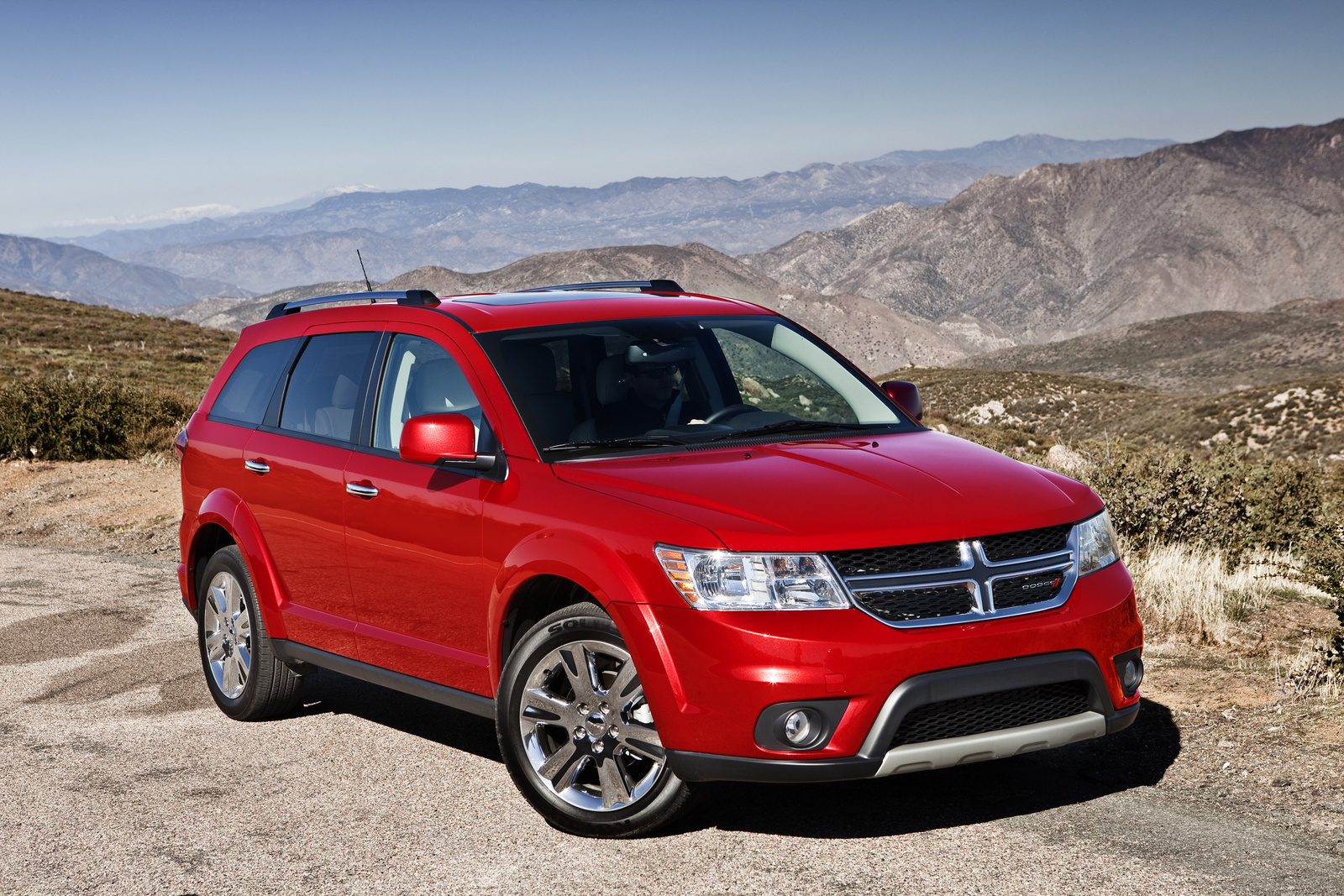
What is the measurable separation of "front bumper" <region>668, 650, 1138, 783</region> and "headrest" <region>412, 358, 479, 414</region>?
1.76 metres

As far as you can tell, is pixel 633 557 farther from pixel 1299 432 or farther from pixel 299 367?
pixel 1299 432

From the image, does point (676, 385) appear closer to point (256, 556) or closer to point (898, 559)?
point (898, 559)

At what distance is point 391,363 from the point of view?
5242 mm

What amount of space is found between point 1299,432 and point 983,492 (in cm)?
5709

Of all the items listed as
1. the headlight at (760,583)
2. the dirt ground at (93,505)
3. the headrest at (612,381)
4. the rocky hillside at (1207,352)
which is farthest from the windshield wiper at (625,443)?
the rocky hillside at (1207,352)

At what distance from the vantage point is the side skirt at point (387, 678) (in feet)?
15.3

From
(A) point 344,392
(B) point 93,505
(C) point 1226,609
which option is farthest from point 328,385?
(B) point 93,505

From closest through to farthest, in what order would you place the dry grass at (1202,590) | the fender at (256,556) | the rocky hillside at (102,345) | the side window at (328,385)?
the side window at (328,385) → the fender at (256,556) → the dry grass at (1202,590) → the rocky hillside at (102,345)

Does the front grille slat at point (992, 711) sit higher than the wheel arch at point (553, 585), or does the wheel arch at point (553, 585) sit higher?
the wheel arch at point (553, 585)

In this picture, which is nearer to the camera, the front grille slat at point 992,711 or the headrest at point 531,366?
the front grille slat at point 992,711

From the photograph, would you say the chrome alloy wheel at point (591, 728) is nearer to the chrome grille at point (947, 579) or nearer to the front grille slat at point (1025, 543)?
the chrome grille at point (947, 579)

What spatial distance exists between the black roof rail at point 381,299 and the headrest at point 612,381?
0.81 metres

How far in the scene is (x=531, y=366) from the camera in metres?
4.87

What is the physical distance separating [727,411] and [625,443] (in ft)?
1.93
